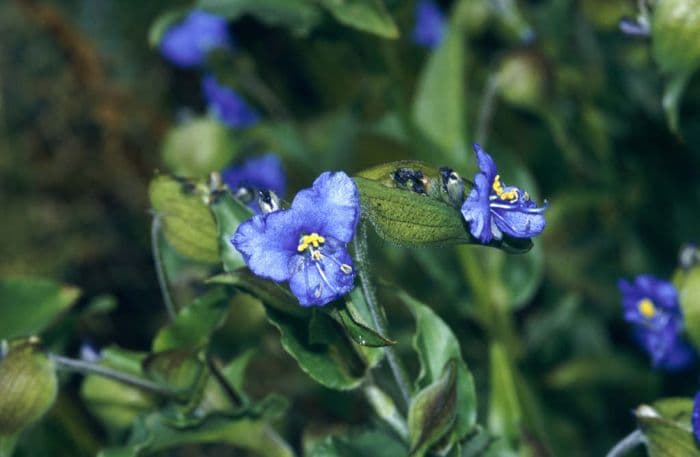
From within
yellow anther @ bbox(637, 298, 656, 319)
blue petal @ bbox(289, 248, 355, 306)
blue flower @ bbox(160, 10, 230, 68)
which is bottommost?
yellow anther @ bbox(637, 298, 656, 319)

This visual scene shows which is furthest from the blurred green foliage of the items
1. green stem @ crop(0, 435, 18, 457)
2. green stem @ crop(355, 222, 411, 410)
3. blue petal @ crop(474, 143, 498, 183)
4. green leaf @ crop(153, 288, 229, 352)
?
blue petal @ crop(474, 143, 498, 183)

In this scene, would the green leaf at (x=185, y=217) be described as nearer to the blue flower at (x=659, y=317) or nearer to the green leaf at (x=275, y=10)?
the green leaf at (x=275, y=10)

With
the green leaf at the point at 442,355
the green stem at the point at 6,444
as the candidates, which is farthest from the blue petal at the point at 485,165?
the green stem at the point at 6,444

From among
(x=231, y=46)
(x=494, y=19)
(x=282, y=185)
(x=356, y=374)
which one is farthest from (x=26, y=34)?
(x=356, y=374)

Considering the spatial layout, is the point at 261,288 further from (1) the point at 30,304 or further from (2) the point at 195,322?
(1) the point at 30,304

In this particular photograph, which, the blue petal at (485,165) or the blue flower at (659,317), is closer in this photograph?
the blue petal at (485,165)

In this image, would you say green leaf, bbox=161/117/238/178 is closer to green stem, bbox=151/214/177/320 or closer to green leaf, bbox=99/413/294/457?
green stem, bbox=151/214/177/320

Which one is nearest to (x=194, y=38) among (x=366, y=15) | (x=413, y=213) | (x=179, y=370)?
(x=366, y=15)
